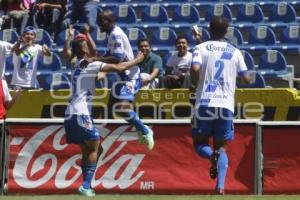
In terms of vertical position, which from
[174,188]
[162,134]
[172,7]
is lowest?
[174,188]

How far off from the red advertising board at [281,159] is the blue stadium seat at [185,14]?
22.4 ft

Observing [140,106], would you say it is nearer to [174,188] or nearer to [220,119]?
[174,188]

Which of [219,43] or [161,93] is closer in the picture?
[219,43]

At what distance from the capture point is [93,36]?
55.5 ft

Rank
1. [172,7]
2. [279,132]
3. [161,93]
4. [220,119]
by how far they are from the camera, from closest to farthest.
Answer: [220,119] → [279,132] → [161,93] → [172,7]

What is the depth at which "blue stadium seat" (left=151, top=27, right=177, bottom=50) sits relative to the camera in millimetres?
16219

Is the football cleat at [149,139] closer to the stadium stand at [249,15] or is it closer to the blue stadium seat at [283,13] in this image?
the stadium stand at [249,15]

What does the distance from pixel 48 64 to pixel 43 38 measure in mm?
1289

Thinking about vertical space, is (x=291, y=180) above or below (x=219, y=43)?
below

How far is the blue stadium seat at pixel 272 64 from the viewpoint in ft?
47.9

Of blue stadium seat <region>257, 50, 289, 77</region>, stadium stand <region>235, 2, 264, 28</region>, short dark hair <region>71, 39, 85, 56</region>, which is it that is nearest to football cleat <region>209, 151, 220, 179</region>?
short dark hair <region>71, 39, 85, 56</region>

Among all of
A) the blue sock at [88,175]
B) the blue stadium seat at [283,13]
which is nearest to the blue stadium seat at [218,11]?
the blue stadium seat at [283,13]

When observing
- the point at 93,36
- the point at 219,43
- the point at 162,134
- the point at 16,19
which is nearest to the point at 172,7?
the point at 93,36

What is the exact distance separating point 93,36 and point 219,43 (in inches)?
322
